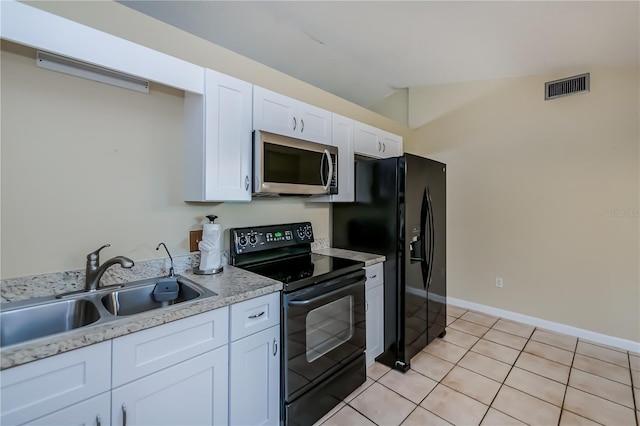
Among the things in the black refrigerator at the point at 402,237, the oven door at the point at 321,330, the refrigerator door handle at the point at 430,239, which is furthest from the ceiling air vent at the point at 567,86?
the oven door at the point at 321,330

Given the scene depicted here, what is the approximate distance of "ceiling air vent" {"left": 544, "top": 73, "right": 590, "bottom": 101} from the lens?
2701 mm

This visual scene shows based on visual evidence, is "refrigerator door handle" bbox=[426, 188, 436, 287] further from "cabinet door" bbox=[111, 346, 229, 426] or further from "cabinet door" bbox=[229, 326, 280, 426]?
"cabinet door" bbox=[111, 346, 229, 426]

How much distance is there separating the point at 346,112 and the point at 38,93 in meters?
2.23

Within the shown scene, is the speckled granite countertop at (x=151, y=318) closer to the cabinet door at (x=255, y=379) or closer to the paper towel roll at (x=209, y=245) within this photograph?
the paper towel roll at (x=209, y=245)

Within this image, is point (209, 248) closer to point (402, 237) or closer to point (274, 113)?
point (274, 113)

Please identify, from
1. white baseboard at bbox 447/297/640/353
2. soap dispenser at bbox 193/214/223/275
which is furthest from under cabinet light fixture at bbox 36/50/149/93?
white baseboard at bbox 447/297/640/353

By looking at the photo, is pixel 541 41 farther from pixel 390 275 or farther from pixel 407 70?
pixel 390 275

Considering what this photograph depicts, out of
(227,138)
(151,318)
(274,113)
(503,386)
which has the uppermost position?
(274,113)

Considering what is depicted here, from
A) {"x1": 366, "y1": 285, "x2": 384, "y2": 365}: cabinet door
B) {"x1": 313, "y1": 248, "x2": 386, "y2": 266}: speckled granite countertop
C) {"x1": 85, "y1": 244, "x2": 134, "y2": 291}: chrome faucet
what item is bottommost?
{"x1": 366, "y1": 285, "x2": 384, "y2": 365}: cabinet door

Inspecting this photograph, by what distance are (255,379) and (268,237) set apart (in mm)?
982

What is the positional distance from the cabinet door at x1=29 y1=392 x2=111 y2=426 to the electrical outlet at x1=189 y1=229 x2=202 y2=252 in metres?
0.92

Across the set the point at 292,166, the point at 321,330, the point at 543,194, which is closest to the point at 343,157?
the point at 292,166

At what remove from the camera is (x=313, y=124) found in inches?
87.2

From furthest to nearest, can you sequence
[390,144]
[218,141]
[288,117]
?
[390,144], [288,117], [218,141]
